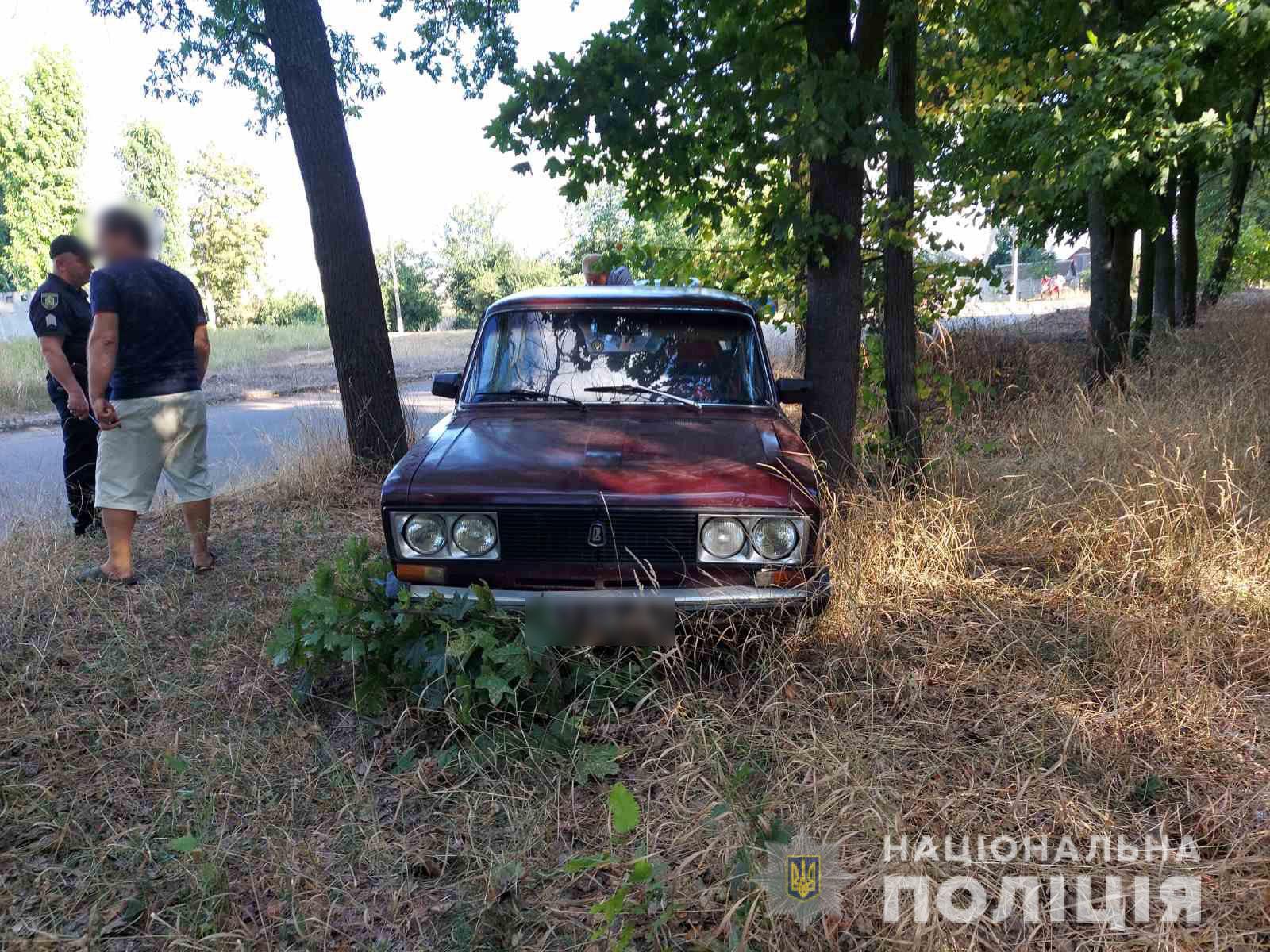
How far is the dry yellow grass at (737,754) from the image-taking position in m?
2.26

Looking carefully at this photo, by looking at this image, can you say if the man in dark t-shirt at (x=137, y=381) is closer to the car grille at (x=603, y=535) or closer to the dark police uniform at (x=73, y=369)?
the dark police uniform at (x=73, y=369)

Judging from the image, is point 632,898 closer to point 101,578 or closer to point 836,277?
point 101,578

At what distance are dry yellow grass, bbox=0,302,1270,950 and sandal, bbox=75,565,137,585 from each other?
0.14 metres

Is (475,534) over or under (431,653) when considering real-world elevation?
over

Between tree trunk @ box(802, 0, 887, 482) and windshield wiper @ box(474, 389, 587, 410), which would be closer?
windshield wiper @ box(474, 389, 587, 410)

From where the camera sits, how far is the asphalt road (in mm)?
6664

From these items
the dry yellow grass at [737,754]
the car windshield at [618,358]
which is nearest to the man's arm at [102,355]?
the dry yellow grass at [737,754]

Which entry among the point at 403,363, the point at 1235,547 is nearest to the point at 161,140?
the point at 403,363

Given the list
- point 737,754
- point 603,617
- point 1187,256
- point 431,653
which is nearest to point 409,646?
point 431,653

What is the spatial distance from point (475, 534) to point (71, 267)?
12.9ft

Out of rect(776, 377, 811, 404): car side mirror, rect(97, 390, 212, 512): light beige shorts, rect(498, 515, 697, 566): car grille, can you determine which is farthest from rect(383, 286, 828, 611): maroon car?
rect(97, 390, 212, 512): light beige shorts

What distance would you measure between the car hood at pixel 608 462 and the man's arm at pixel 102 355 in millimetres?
1866

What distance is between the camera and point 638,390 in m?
3.99

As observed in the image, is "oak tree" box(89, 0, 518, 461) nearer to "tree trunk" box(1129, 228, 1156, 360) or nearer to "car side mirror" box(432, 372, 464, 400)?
"car side mirror" box(432, 372, 464, 400)
